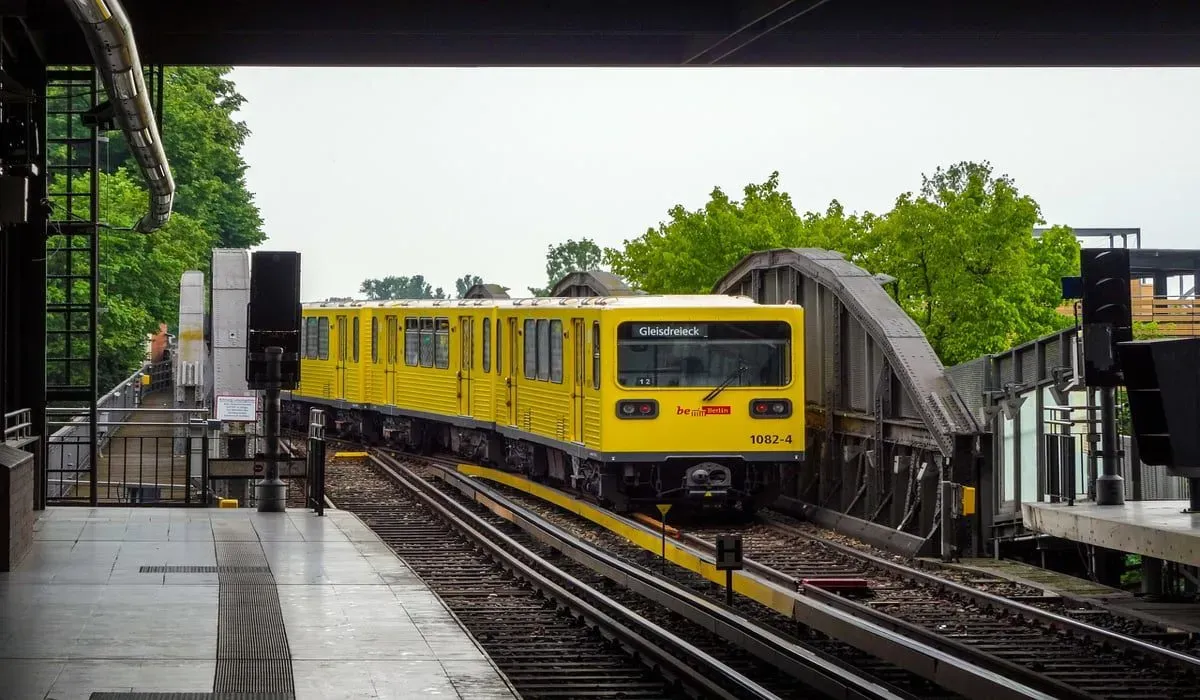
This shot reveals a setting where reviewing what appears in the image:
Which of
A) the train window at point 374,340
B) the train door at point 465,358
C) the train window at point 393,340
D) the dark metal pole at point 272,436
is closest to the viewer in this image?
the dark metal pole at point 272,436

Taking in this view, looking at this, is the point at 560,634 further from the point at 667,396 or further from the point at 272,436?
the point at 272,436

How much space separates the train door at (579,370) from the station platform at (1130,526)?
871cm

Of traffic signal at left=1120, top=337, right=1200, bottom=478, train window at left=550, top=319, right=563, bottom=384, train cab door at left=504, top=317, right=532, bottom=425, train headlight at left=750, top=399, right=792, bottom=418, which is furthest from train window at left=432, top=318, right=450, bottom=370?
traffic signal at left=1120, top=337, right=1200, bottom=478

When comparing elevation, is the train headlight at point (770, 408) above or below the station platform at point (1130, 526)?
Result: above

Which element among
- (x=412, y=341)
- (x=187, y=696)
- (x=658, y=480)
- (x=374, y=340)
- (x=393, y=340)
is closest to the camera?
(x=187, y=696)

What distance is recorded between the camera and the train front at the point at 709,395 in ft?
69.8

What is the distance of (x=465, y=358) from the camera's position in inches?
1177

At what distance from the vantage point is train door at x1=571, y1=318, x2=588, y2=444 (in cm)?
2233

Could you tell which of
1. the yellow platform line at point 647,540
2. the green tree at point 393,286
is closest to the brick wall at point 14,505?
the yellow platform line at point 647,540

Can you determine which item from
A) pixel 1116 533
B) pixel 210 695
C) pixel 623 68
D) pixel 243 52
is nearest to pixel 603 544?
pixel 623 68

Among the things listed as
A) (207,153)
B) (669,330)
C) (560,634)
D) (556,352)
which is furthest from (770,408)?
(207,153)

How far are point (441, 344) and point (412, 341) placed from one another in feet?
6.84

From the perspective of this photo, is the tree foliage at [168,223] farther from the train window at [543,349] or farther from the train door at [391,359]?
the train window at [543,349]

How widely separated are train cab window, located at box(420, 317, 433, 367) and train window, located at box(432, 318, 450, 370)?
0.30 meters
